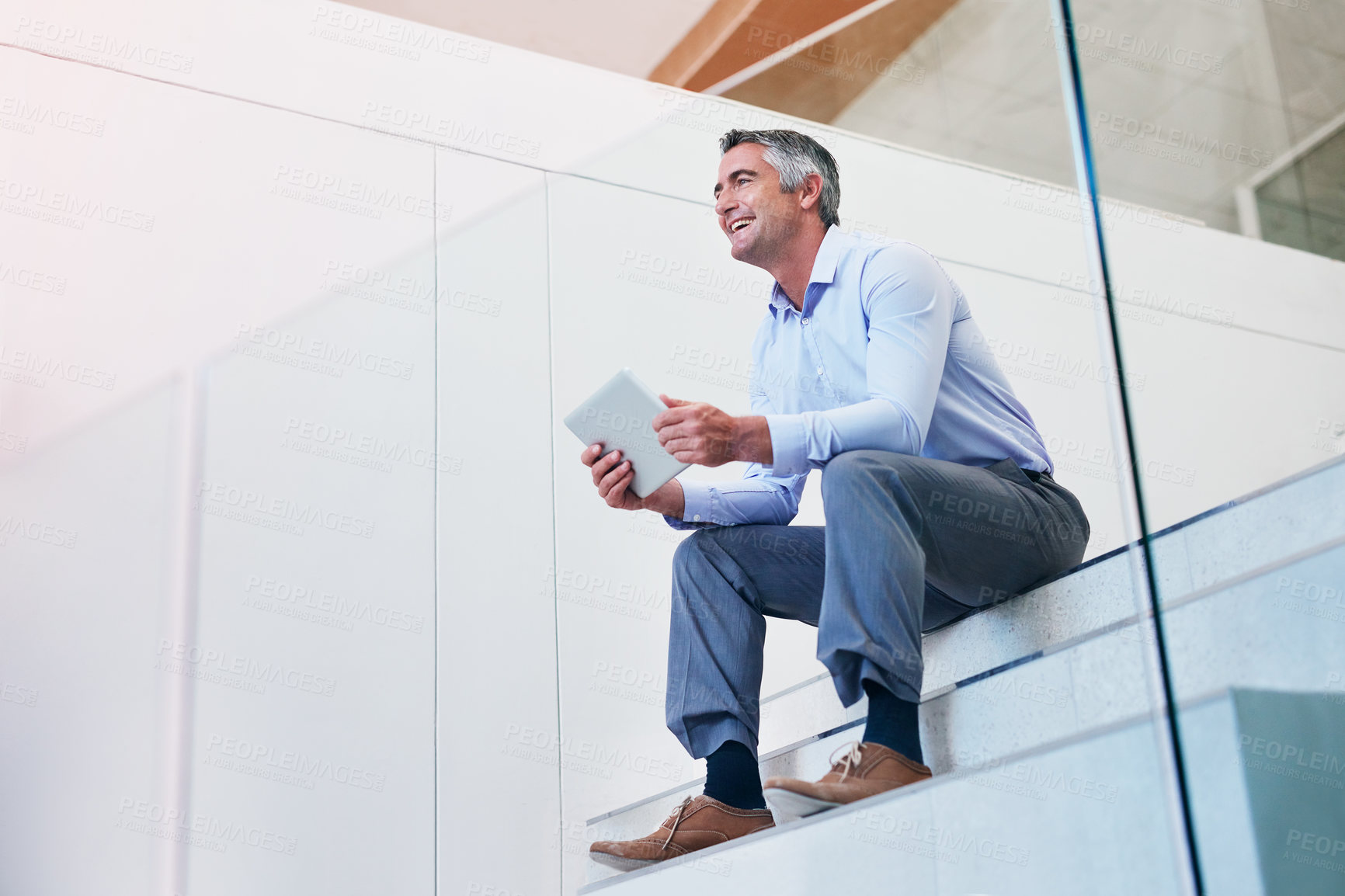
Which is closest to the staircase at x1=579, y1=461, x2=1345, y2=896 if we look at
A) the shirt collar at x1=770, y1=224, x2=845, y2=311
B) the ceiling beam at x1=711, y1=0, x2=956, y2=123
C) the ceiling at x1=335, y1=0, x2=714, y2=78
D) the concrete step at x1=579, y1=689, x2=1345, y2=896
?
the concrete step at x1=579, y1=689, x2=1345, y2=896

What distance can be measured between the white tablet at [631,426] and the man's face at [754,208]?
0.38m

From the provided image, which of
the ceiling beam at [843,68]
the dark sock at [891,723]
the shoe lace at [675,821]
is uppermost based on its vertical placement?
the ceiling beam at [843,68]

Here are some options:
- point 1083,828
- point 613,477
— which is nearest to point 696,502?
point 613,477

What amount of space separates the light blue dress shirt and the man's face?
65 millimetres

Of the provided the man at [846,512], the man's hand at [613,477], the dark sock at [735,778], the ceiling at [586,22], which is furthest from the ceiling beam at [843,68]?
the dark sock at [735,778]

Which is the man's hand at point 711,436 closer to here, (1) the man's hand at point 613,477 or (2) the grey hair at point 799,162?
(1) the man's hand at point 613,477

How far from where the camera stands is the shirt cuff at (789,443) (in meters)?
1.30

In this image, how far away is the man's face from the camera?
1653 mm

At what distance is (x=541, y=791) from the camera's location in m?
2.11

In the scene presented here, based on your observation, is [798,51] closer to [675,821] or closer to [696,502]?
[696,502]

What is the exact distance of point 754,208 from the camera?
167 cm

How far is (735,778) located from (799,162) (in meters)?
0.90

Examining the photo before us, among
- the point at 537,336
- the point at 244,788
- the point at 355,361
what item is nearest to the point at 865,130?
the point at 537,336

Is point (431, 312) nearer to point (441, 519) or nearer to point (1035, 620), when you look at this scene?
point (441, 519)
